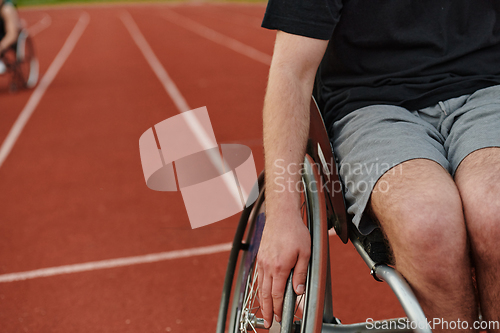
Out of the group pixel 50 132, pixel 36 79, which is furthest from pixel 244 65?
pixel 50 132

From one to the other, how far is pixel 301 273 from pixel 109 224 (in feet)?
7.09

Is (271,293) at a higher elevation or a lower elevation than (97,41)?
higher

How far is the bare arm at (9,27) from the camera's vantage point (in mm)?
6246

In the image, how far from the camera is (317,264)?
1046 mm

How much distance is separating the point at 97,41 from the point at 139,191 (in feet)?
34.4

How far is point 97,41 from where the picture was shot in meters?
12.9

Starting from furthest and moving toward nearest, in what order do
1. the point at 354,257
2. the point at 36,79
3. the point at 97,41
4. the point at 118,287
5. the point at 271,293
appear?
the point at 97,41 < the point at 36,79 < the point at 354,257 < the point at 118,287 < the point at 271,293

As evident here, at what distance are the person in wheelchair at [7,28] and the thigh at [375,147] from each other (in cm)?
600

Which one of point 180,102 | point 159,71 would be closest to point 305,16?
point 180,102

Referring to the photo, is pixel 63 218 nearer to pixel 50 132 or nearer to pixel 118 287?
pixel 118 287

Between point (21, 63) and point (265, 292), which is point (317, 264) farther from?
point (21, 63)

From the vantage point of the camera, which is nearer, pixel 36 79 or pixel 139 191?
pixel 139 191

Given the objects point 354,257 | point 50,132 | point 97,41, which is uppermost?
point 354,257

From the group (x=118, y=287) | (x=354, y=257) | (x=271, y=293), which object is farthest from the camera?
(x=354, y=257)
